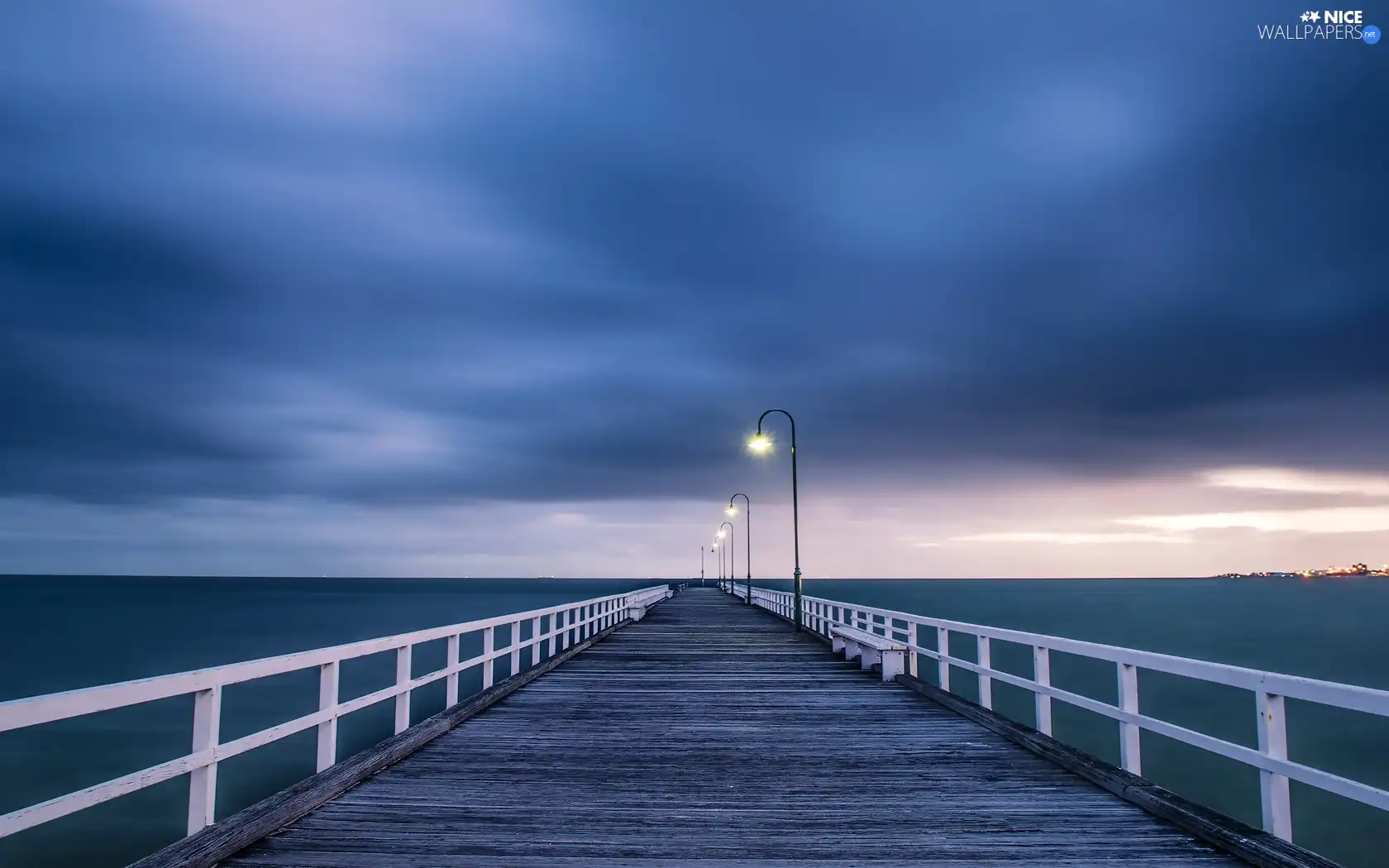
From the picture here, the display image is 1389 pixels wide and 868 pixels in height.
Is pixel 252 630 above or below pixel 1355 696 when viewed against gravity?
below

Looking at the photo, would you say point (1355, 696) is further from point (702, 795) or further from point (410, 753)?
point (410, 753)

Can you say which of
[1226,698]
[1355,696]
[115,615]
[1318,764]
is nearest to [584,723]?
[1355,696]

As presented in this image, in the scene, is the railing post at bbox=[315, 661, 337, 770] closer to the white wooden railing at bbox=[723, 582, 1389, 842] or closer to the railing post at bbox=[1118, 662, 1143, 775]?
the white wooden railing at bbox=[723, 582, 1389, 842]

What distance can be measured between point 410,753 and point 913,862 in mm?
5059

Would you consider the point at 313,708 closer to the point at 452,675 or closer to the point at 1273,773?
the point at 452,675

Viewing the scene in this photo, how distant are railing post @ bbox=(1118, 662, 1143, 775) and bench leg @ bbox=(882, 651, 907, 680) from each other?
6.93 meters

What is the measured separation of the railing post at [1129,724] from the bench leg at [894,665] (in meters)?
6.93

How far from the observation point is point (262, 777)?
30062mm

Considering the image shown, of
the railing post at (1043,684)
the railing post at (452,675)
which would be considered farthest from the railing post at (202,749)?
the railing post at (1043,684)

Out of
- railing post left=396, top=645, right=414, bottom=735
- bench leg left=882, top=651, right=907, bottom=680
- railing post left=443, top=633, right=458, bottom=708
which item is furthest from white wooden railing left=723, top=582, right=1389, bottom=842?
Result: railing post left=443, top=633, right=458, bottom=708

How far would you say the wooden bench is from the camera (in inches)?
554

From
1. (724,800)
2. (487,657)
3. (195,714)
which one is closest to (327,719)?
(195,714)

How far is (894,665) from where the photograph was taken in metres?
14.1

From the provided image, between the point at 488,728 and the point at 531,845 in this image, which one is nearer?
the point at 531,845
